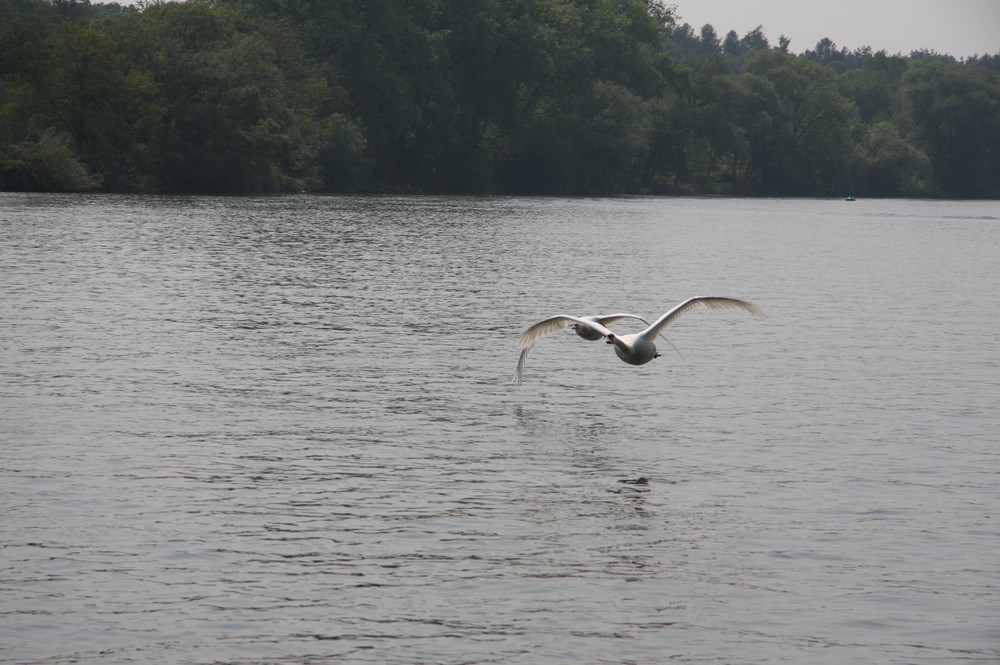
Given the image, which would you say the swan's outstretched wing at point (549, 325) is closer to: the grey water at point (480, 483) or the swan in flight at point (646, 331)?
the swan in flight at point (646, 331)

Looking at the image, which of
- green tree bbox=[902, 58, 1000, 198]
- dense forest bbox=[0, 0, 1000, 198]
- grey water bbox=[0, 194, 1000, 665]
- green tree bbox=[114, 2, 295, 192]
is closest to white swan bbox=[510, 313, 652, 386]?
grey water bbox=[0, 194, 1000, 665]

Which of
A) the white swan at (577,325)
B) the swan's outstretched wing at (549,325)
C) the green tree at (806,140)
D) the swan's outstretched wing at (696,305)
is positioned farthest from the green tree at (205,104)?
the swan's outstretched wing at (696,305)

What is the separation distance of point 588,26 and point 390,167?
37581 millimetres

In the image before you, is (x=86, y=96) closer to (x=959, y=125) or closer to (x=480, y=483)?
(x=480, y=483)

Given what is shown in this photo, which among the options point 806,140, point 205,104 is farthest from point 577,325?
point 806,140

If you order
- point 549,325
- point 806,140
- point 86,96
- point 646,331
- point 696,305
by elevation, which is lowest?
point 549,325

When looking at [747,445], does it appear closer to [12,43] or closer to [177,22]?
[12,43]

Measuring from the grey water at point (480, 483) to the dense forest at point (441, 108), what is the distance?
64.9m

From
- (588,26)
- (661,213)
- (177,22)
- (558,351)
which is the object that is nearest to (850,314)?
(558,351)

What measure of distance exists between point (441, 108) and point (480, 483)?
409ft

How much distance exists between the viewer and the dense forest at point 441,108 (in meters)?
99.2

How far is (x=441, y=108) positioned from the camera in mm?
137750

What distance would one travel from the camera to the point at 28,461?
16219mm

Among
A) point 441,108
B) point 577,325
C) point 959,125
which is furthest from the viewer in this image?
point 959,125
